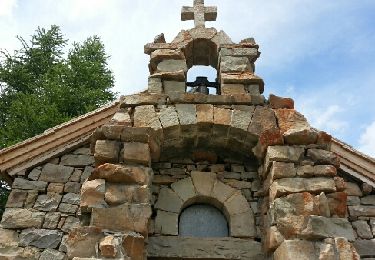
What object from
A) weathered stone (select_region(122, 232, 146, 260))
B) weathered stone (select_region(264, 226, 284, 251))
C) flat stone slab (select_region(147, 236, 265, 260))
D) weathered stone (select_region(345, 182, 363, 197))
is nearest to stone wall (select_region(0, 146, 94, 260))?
flat stone slab (select_region(147, 236, 265, 260))

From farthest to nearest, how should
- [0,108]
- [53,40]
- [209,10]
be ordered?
[53,40] → [0,108] → [209,10]

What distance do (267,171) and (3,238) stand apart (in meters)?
3.17

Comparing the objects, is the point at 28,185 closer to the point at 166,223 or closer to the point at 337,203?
the point at 166,223

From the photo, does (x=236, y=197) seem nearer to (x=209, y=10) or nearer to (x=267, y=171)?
(x=267, y=171)

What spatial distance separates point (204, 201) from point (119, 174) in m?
1.30

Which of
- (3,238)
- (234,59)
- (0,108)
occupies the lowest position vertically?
(3,238)

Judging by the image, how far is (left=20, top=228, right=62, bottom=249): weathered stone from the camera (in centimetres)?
520

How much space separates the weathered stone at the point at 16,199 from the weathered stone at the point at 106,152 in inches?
59.3

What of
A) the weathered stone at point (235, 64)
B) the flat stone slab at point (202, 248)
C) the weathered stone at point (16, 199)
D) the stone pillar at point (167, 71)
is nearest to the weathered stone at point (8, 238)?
the weathered stone at point (16, 199)

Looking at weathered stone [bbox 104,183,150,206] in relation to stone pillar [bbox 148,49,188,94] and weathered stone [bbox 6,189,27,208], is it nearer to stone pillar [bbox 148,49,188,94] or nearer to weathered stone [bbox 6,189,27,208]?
stone pillar [bbox 148,49,188,94]

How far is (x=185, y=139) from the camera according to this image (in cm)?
533

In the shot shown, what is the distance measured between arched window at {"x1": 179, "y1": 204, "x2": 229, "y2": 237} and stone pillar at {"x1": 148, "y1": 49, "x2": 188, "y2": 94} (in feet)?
4.78

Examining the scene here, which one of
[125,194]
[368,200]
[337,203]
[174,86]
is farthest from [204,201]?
[368,200]

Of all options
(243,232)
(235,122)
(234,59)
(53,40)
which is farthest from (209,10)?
(53,40)
